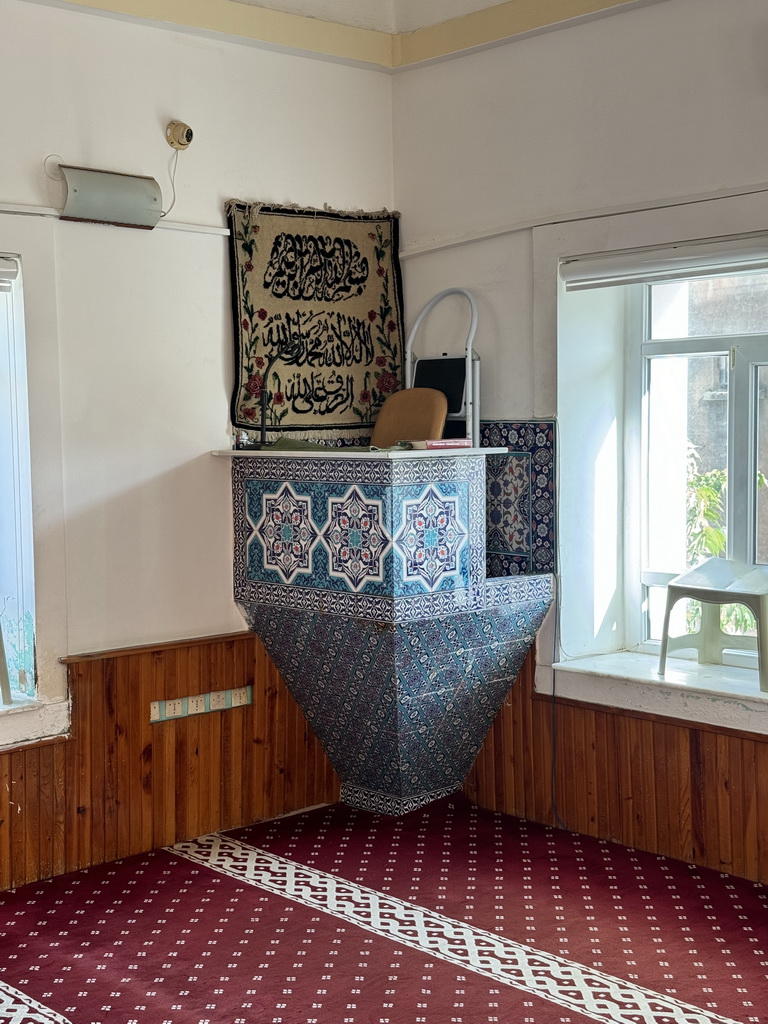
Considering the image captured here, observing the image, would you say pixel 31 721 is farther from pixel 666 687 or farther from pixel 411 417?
pixel 666 687

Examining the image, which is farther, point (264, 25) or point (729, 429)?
point (264, 25)

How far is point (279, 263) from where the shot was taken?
475cm

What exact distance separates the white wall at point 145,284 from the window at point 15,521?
119 mm

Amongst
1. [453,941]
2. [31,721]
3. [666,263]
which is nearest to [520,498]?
[666,263]

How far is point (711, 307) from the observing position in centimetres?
453

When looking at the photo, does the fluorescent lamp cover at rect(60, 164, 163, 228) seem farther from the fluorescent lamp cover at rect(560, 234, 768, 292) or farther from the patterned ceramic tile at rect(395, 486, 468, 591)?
the fluorescent lamp cover at rect(560, 234, 768, 292)

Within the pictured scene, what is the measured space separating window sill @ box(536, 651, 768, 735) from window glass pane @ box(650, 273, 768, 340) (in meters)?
1.31

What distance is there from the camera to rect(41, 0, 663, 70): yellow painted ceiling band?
14.0 ft

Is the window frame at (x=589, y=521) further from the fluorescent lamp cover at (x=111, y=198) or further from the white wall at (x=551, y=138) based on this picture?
the fluorescent lamp cover at (x=111, y=198)

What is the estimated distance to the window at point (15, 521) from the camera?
416cm

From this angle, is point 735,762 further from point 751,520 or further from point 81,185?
point 81,185

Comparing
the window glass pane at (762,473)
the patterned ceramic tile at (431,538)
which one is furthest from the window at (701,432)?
the patterned ceramic tile at (431,538)

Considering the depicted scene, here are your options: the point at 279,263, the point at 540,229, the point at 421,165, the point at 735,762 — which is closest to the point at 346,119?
the point at 421,165

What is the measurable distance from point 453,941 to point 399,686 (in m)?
0.98
